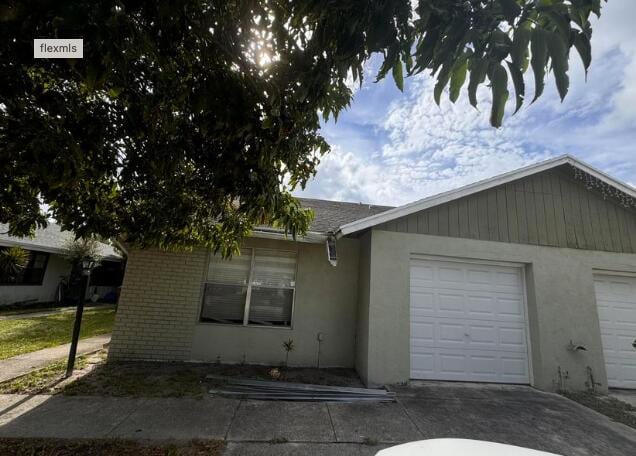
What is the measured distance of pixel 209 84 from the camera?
258 cm

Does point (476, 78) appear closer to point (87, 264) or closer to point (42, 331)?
point (87, 264)

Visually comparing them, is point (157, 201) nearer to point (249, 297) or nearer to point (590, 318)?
point (249, 297)

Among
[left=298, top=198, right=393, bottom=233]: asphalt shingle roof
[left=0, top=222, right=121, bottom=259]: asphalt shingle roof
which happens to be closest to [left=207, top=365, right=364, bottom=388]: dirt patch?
→ [left=298, top=198, right=393, bottom=233]: asphalt shingle roof

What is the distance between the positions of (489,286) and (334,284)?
11.2ft

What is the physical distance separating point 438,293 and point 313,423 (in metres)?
3.66

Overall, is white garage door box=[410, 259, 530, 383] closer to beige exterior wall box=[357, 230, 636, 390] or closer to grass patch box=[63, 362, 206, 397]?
beige exterior wall box=[357, 230, 636, 390]

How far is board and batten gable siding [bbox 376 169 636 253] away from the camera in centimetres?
632

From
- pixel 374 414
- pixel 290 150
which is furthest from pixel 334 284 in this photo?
pixel 290 150

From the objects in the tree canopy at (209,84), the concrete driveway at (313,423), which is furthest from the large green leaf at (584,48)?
the concrete driveway at (313,423)

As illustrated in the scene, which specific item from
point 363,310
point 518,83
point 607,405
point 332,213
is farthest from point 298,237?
point 607,405

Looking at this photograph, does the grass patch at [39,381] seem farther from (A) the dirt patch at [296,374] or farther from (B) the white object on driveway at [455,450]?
(B) the white object on driveway at [455,450]

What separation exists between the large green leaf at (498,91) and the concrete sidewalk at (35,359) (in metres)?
7.71

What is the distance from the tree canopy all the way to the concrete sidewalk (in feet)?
9.64

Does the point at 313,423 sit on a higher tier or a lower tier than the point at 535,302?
lower
